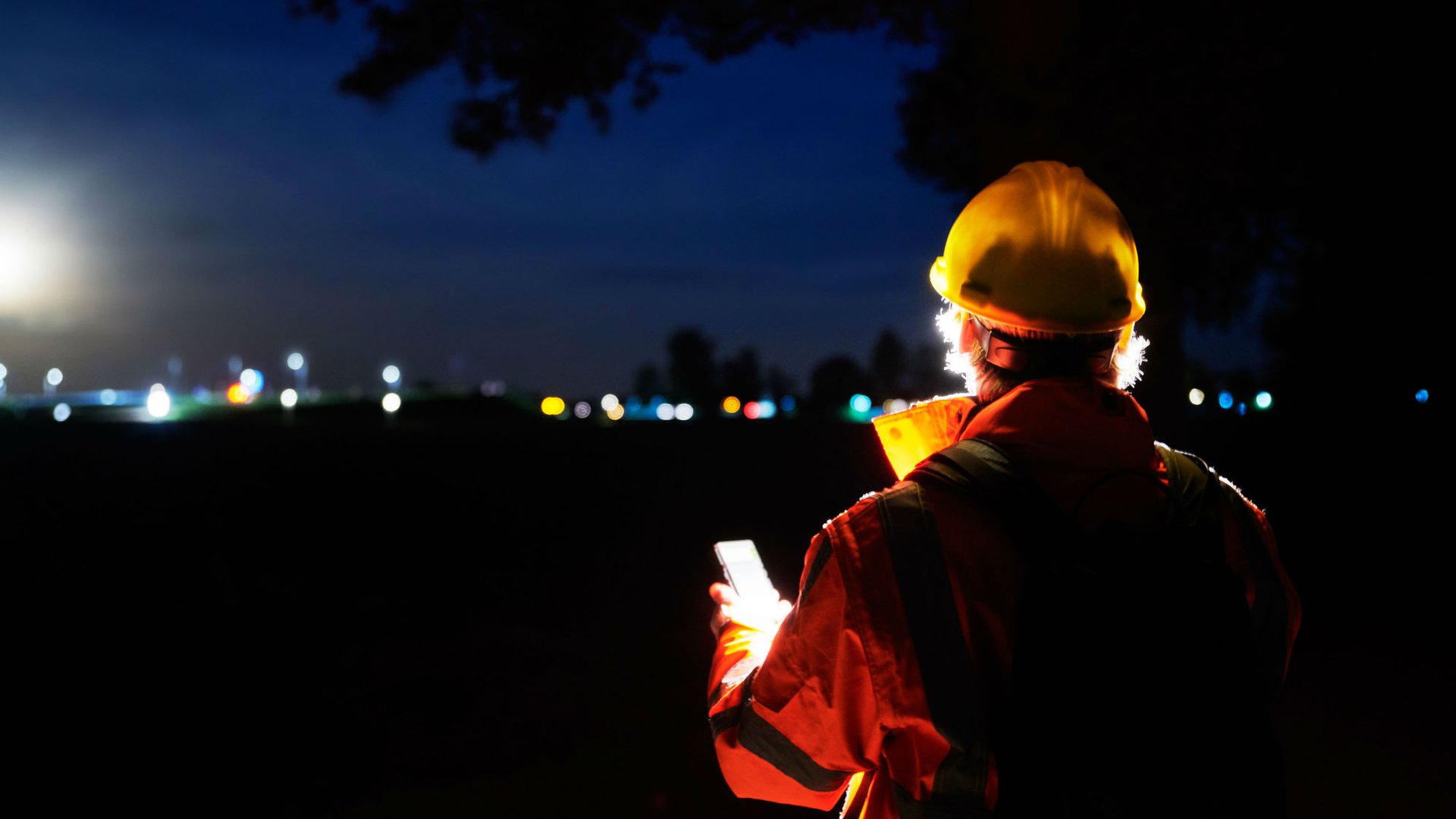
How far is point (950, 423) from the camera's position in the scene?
1.79 m

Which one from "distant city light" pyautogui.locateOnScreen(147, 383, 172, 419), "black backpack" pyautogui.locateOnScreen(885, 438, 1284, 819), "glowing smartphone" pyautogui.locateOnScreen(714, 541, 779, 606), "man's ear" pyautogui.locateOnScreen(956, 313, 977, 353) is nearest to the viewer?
"black backpack" pyautogui.locateOnScreen(885, 438, 1284, 819)

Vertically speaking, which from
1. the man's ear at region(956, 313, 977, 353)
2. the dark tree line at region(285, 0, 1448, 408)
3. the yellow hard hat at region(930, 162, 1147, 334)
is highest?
the dark tree line at region(285, 0, 1448, 408)

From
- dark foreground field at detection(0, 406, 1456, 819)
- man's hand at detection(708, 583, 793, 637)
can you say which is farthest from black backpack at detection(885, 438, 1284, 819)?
dark foreground field at detection(0, 406, 1456, 819)

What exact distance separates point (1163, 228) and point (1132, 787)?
5183 millimetres

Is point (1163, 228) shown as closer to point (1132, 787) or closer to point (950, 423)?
point (950, 423)

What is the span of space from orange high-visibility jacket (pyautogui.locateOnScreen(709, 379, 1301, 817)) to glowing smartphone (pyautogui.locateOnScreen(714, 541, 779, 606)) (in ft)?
1.03

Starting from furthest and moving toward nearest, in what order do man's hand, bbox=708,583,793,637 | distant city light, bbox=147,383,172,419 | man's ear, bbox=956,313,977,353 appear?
distant city light, bbox=147,383,172,419
man's hand, bbox=708,583,793,637
man's ear, bbox=956,313,977,353

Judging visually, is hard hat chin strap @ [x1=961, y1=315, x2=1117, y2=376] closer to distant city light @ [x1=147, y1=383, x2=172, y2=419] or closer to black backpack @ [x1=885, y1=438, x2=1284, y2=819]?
black backpack @ [x1=885, y1=438, x2=1284, y2=819]

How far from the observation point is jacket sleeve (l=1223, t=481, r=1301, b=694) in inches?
69.7

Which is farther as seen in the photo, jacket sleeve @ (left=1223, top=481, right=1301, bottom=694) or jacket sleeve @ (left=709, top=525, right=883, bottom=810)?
jacket sleeve @ (left=1223, top=481, right=1301, bottom=694)

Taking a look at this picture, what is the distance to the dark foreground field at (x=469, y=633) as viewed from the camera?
5.10 meters

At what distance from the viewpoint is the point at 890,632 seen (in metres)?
1.49

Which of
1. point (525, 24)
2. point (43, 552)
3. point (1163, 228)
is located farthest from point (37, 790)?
point (43, 552)

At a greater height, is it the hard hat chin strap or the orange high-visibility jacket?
the hard hat chin strap
